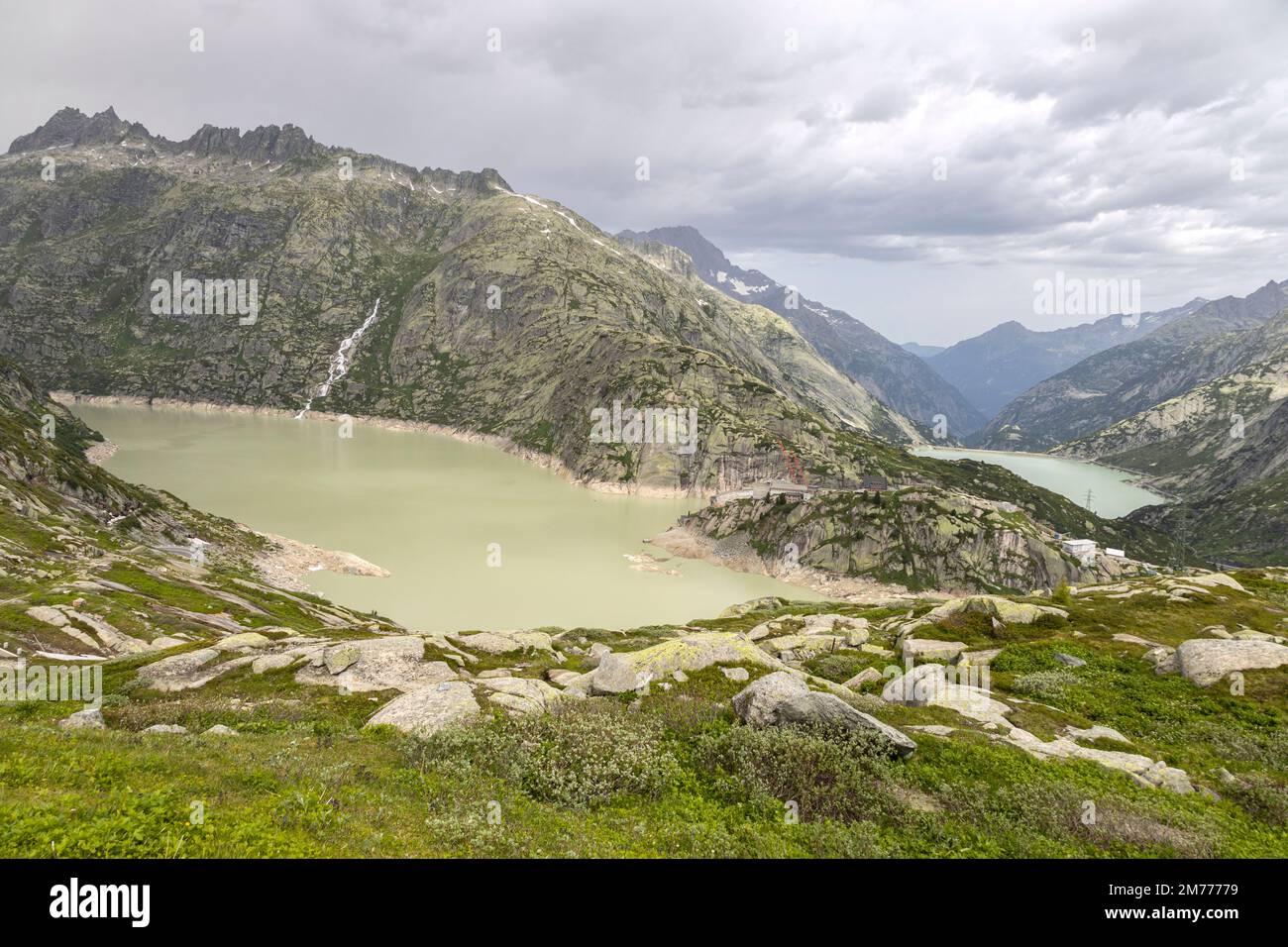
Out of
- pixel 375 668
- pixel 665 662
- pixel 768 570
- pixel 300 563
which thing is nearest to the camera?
pixel 665 662

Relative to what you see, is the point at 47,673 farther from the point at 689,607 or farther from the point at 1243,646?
the point at 689,607

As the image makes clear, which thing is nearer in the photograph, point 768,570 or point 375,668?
point 375,668

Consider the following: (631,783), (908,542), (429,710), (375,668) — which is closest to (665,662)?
(631,783)

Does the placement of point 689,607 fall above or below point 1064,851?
below

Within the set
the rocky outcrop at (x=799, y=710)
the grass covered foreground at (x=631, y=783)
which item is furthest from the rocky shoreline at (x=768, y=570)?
the rocky outcrop at (x=799, y=710)

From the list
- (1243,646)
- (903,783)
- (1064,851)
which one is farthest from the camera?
(1243,646)

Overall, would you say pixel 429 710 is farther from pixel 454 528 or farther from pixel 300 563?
pixel 454 528
